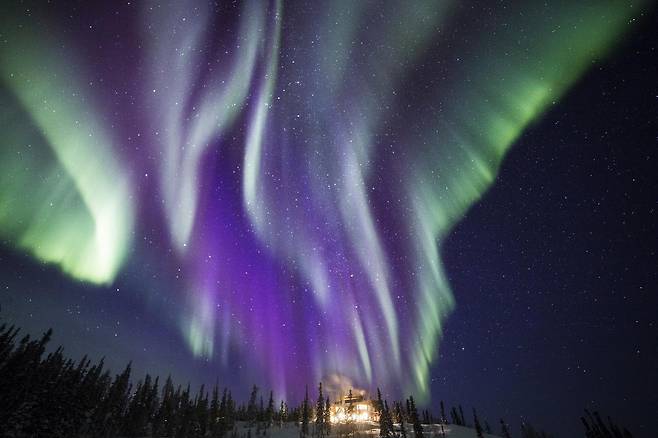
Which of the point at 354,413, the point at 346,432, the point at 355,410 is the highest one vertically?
the point at 355,410

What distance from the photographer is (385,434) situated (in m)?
112

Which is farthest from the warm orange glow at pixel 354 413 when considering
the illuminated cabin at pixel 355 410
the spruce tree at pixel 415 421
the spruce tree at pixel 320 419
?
the spruce tree at pixel 415 421

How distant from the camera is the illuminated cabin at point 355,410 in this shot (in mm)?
171500

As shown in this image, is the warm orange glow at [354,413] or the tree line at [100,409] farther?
the warm orange glow at [354,413]

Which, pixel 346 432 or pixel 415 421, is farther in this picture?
pixel 346 432

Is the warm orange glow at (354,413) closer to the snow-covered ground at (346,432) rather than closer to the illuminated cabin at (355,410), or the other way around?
the illuminated cabin at (355,410)

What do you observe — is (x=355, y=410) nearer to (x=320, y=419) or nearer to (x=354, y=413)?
(x=354, y=413)

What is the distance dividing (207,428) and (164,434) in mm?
19549

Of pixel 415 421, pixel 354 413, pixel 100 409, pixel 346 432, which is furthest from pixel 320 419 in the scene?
pixel 100 409

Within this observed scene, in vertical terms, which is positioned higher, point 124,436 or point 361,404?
point 361,404

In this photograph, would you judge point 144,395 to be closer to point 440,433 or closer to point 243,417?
point 243,417

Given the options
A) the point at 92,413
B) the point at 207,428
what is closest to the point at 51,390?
the point at 92,413

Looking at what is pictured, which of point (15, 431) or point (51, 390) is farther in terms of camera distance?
point (51, 390)

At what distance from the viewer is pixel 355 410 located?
183875 mm
